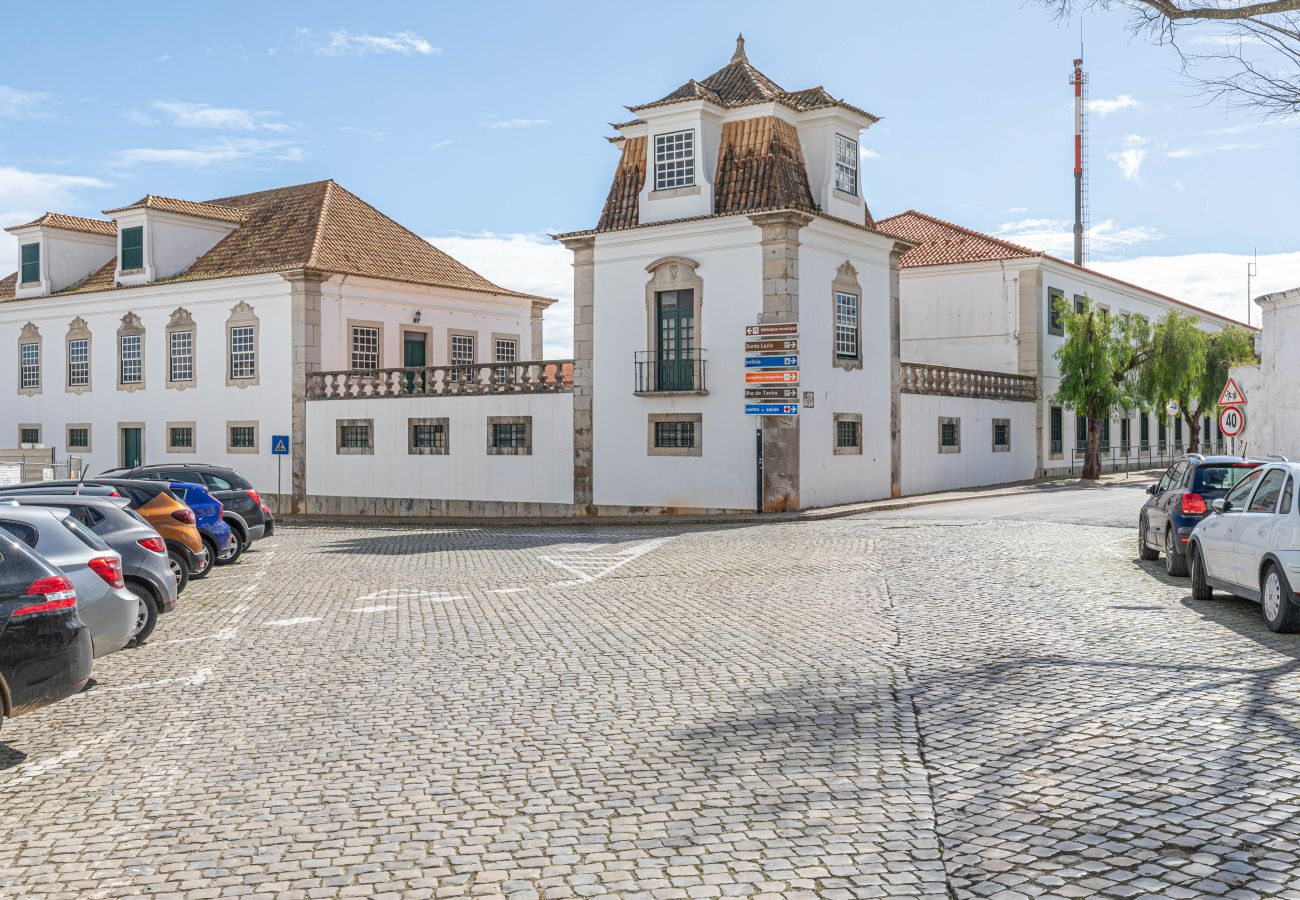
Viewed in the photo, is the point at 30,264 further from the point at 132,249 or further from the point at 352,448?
the point at 352,448

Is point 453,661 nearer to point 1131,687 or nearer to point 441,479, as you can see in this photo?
point 1131,687

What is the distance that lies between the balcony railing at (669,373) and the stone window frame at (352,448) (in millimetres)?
9158

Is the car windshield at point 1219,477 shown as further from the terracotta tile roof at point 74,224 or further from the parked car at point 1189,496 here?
the terracotta tile roof at point 74,224

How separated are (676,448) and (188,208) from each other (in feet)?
66.3

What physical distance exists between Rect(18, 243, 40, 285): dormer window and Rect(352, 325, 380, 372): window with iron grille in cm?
1390

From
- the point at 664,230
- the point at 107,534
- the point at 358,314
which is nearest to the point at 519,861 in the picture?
the point at 107,534

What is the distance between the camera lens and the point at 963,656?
995 cm

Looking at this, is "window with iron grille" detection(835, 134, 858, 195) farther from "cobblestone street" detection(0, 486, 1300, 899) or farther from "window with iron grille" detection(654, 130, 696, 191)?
"cobblestone street" detection(0, 486, 1300, 899)

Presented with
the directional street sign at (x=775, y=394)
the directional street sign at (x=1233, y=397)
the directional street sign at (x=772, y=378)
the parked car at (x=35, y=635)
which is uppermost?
the directional street sign at (x=772, y=378)

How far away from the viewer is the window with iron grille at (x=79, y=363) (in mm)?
42250

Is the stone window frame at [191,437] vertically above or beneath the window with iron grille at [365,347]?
beneath

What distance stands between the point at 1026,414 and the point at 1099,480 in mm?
A: 3003

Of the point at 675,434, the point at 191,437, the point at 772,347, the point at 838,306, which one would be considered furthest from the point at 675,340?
the point at 191,437

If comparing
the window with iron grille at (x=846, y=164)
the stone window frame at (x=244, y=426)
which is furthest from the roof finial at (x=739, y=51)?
the stone window frame at (x=244, y=426)
